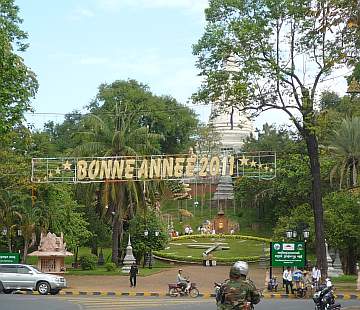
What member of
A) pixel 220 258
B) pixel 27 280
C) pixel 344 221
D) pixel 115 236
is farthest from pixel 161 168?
pixel 220 258

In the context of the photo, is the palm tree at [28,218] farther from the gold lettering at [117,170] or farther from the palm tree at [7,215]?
the gold lettering at [117,170]

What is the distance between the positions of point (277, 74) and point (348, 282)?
47.0 ft

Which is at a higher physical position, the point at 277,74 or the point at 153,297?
the point at 277,74

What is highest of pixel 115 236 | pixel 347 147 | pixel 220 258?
pixel 347 147

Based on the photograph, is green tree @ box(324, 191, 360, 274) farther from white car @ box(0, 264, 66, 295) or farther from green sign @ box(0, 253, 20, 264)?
green sign @ box(0, 253, 20, 264)

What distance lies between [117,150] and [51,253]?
7.72 m

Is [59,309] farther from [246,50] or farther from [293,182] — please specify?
[293,182]

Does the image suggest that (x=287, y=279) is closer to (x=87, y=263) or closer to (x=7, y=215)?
(x=87, y=263)

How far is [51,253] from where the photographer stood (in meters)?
41.9

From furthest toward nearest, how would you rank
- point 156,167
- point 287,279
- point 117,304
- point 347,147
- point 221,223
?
point 221,223
point 347,147
point 156,167
point 287,279
point 117,304

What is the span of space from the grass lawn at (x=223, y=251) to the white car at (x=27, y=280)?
2747cm

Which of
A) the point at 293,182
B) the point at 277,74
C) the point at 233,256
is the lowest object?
the point at 233,256

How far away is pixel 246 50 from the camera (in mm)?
29219

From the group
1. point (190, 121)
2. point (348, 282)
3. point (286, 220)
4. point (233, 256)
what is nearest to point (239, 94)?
point (348, 282)
